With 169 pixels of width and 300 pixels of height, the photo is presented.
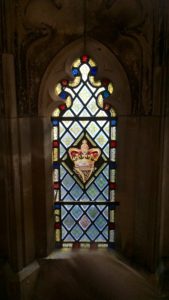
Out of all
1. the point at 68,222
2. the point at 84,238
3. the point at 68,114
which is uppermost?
the point at 68,114

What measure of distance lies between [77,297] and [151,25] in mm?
2052

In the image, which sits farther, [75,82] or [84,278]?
[84,278]

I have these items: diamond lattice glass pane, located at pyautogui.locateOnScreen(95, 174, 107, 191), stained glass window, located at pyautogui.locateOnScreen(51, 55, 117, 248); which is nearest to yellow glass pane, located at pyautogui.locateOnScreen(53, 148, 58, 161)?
stained glass window, located at pyautogui.locateOnScreen(51, 55, 117, 248)

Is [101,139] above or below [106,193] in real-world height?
above

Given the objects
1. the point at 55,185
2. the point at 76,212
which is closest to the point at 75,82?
the point at 55,185

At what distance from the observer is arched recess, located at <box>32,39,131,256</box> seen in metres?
1.79

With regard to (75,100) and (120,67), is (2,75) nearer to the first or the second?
(75,100)

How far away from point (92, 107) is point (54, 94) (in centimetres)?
29

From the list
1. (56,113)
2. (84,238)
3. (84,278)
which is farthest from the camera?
(84,238)

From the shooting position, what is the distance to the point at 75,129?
6.50 ft

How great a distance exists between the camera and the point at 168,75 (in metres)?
1.69

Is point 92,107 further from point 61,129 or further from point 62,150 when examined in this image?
point 62,150

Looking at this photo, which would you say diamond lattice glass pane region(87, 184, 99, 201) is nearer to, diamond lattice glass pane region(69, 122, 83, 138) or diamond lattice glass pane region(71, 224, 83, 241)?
diamond lattice glass pane region(71, 224, 83, 241)

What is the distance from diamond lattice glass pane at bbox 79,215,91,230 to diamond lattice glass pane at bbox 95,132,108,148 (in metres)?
0.60
